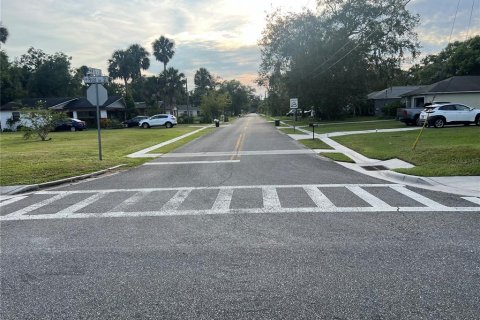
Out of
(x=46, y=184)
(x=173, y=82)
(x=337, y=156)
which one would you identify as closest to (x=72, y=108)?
(x=173, y=82)

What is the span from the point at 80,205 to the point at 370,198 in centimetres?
653

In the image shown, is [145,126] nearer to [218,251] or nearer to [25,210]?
[25,210]

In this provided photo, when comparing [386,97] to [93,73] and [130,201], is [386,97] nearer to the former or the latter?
[93,73]

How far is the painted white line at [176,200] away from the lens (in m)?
8.26

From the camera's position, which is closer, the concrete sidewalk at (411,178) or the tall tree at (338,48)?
the concrete sidewalk at (411,178)

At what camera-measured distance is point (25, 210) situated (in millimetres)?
8484

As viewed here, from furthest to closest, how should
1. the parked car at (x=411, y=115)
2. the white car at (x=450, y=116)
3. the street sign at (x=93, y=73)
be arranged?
the parked car at (x=411, y=115), the white car at (x=450, y=116), the street sign at (x=93, y=73)

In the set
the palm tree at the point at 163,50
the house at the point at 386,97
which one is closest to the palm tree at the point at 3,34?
the palm tree at the point at 163,50

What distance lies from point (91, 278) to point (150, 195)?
5.12 metres

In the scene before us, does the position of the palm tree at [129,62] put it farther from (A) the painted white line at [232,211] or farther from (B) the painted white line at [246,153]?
(A) the painted white line at [232,211]

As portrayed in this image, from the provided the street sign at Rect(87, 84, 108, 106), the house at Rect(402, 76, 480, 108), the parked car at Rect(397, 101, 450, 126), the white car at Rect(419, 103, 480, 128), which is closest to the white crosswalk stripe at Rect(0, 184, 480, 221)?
the street sign at Rect(87, 84, 108, 106)

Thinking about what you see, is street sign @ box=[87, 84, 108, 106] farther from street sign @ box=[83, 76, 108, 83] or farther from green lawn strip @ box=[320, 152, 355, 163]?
green lawn strip @ box=[320, 152, 355, 163]

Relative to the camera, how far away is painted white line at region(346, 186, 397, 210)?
25.6ft

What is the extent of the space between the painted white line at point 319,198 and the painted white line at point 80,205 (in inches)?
203
